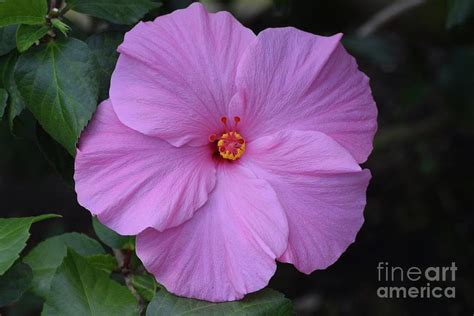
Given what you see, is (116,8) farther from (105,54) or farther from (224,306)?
(224,306)

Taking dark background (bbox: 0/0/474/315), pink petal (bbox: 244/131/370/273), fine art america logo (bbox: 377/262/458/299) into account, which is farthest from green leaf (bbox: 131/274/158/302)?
fine art america logo (bbox: 377/262/458/299)

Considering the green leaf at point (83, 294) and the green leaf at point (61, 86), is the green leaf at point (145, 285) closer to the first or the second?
the green leaf at point (83, 294)

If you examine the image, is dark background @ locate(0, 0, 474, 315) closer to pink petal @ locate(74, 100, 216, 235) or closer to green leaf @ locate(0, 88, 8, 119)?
green leaf @ locate(0, 88, 8, 119)

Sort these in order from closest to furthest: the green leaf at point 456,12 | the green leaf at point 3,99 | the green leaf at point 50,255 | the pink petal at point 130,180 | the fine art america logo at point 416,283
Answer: the pink petal at point 130,180, the green leaf at point 3,99, the green leaf at point 50,255, the green leaf at point 456,12, the fine art america logo at point 416,283

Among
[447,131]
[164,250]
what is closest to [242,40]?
[164,250]

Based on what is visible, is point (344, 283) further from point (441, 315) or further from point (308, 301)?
point (441, 315)

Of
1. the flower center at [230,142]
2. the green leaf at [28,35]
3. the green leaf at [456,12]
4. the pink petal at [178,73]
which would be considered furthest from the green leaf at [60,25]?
the green leaf at [456,12]

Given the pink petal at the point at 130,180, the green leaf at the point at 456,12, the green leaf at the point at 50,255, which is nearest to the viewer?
the pink petal at the point at 130,180
